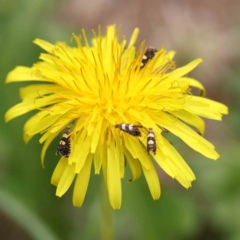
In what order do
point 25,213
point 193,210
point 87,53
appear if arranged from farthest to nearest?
point 193,210 < point 25,213 < point 87,53

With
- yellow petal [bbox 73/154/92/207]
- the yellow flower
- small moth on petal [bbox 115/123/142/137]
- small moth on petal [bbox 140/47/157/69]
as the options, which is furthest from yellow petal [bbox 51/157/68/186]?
small moth on petal [bbox 140/47/157/69]

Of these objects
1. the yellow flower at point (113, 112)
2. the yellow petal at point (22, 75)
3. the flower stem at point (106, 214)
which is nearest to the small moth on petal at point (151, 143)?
the yellow flower at point (113, 112)

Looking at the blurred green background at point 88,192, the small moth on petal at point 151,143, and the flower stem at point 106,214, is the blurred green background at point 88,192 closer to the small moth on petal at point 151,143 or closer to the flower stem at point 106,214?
the flower stem at point 106,214

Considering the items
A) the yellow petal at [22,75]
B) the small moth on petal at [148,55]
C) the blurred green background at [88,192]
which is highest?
the yellow petal at [22,75]

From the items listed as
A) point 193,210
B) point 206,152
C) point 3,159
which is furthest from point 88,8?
point 206,152

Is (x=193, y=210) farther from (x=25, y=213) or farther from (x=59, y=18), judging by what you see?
(x=59, y=18)

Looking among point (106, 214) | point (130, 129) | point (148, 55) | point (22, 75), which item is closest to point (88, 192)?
point (106, 214)

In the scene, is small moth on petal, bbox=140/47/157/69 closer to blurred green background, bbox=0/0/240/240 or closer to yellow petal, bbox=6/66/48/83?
yellow petal, bbox=6/66/48/83

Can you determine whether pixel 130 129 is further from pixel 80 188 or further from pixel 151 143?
pixel 80 188
